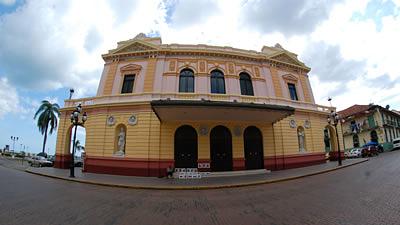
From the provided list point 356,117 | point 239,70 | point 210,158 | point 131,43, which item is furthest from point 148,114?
point 356,117

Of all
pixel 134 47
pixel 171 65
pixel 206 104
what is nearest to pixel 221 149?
pixel 206 104

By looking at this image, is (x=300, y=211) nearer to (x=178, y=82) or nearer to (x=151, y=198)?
(x=151, y=198)

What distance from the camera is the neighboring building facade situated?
3675 centimetres

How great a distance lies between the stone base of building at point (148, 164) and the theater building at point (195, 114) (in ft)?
0.25

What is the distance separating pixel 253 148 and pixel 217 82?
22.7 ft

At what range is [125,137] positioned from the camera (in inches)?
611

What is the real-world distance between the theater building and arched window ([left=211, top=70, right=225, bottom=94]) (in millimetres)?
97

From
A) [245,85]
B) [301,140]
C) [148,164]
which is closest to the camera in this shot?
[148,164]

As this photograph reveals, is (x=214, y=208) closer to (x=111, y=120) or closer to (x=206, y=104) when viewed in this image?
(x=206, y=104)

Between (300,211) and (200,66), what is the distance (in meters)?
14.8

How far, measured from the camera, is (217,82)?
714 inches

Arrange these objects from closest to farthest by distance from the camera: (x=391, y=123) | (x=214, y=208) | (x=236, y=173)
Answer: (x=214, y=208) → (x=236, y=173) → (x=391, y=123)

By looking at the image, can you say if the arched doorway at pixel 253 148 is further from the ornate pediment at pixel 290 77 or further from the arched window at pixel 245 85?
the ornate pediment at pixel 290 77

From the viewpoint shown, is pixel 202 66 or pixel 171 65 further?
pixel 202 66
